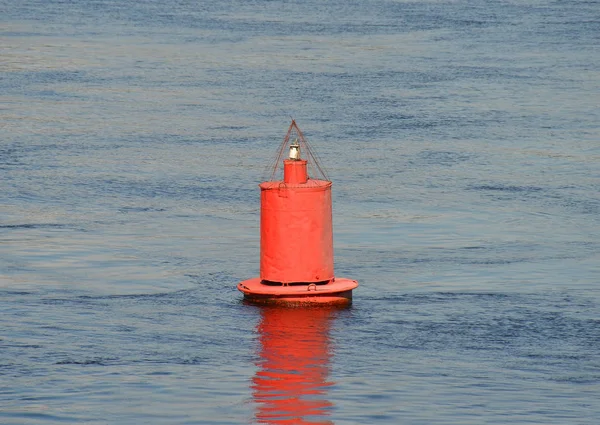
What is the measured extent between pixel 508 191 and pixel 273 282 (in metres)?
5.05

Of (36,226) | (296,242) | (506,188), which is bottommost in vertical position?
(296,242)

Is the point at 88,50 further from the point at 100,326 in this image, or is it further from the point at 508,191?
the point at 100,326

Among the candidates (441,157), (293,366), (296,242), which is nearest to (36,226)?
(296,242)

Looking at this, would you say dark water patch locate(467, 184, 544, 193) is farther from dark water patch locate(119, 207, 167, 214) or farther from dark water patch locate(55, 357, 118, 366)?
dark water patch locate(55, 357, 118, 366)

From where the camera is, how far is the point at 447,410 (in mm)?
8539

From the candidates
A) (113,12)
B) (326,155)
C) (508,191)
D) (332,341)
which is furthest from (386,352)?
(113,12)

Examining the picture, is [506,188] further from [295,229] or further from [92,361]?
[92,361]

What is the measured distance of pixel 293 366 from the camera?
9.62 metres

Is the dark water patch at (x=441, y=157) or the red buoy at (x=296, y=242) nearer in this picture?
the red buoy at (x=296, y=242)

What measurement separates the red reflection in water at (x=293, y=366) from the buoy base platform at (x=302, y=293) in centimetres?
7

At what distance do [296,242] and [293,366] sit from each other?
171 centimetres

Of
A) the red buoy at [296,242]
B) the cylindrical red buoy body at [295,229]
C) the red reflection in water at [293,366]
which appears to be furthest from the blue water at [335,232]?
the cylindrical red buoy body at [295,229]

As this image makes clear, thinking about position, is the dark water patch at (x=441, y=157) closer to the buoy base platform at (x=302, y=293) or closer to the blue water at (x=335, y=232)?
the blue water at (x=335, y=232)

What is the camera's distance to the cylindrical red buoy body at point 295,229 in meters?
11.1
